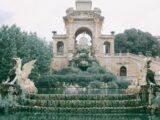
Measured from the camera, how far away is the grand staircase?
104 ft

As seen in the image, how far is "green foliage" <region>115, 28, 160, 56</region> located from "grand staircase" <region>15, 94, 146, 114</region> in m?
55.2

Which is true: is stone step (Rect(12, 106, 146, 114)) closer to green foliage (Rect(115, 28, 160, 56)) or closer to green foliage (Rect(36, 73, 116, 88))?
green foliage (Rect(36, 73, 116, 88))

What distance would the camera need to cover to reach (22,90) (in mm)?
33656

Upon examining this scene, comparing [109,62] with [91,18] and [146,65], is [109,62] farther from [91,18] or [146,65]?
[146,65]

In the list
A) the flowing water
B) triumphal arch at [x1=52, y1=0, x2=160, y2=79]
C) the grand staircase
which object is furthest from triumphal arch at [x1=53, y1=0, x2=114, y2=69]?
the flowing water

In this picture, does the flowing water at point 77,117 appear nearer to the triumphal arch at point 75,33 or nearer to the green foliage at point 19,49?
the green foliage at point 19,49

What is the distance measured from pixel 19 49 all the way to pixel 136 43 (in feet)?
141

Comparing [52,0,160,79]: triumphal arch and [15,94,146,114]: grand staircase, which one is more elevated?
[52,0,160,79]: triumphal arch

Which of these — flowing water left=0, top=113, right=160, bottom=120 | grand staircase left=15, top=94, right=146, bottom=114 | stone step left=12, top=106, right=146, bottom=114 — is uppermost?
grand staircase left=15, top=94, right=146, bottom=114

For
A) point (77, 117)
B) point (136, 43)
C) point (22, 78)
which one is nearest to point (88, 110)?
point (77, 117)

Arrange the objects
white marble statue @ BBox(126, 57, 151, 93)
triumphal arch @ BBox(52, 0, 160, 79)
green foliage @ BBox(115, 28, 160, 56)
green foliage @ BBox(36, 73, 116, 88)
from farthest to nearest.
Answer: green foliage @ BBox(115, 28, 160, 56) → triumphal arch @ BBox(52, 0, 160, 79) → green foliage @ BBox(36, 73, 116, 88) → white marble statue @ BBox(126, 57, 151, 93)

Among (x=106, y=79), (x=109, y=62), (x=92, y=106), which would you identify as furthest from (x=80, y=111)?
(x=109, y=62)

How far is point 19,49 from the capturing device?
49625 mm

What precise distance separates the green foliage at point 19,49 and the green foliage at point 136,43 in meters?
30.6
